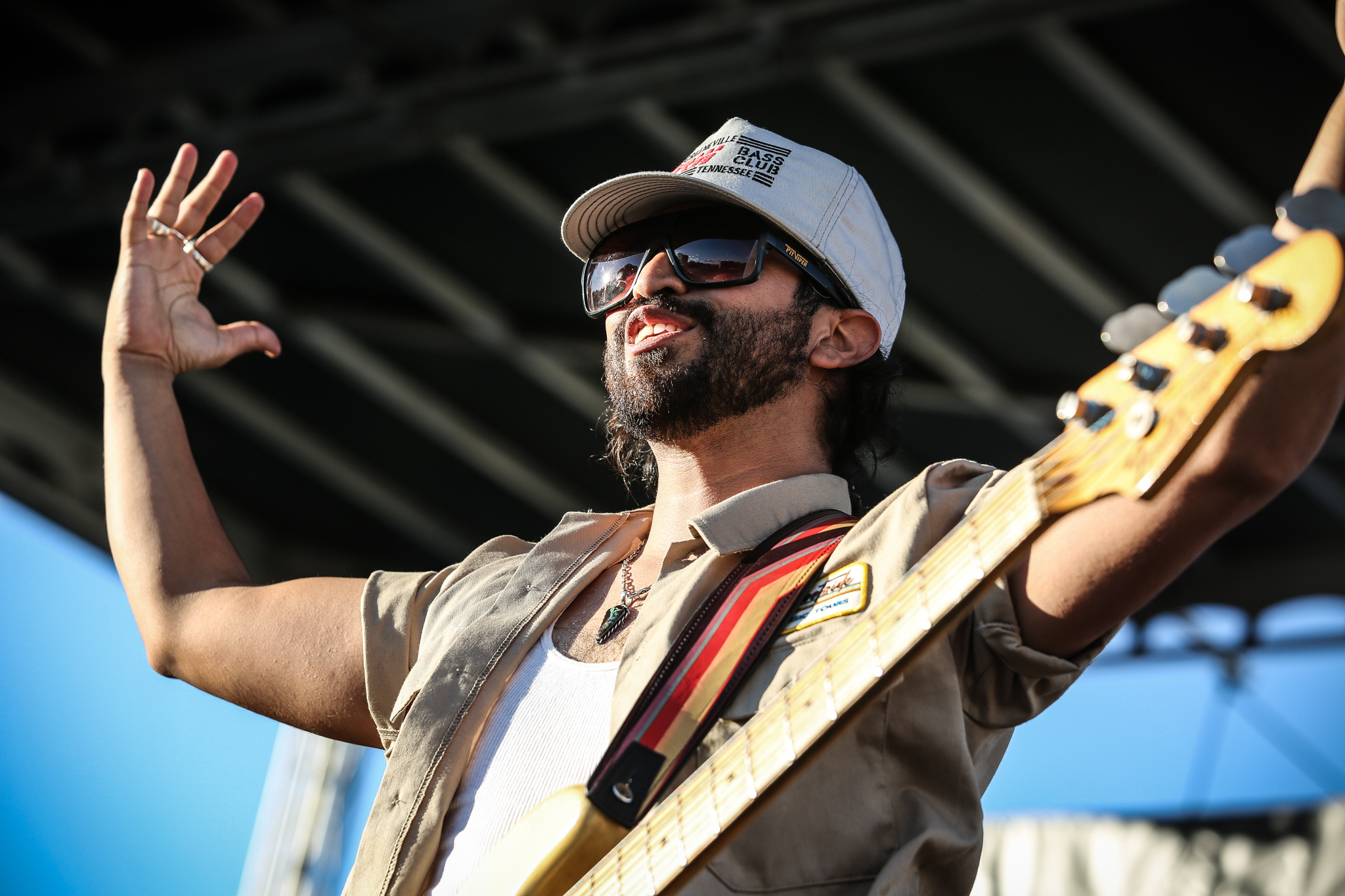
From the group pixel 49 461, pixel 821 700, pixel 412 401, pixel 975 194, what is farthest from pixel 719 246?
pixel 49 461

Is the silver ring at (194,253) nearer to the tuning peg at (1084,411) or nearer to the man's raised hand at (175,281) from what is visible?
the man's raised hand at (175,281)

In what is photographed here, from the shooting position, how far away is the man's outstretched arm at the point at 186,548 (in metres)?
2.29

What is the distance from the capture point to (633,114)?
16.3ft

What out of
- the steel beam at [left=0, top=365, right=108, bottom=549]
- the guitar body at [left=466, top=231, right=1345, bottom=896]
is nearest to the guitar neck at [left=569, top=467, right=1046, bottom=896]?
the guitar body at [left=466, top=231, right=1345, bottom=896]

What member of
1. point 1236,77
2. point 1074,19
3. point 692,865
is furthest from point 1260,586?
point 692,865

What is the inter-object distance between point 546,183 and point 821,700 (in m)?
4.30

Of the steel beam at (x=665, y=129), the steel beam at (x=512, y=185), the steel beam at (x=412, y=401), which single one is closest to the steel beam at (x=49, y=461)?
the steel beam at (x=412, y=401)

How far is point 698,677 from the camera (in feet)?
5.69

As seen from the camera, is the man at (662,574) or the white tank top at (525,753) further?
the white tank top at (525,753)

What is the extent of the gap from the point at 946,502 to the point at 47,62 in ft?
16.2

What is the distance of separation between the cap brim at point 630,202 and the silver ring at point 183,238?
690 mm

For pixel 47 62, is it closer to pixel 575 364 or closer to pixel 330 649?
pixel 575 364

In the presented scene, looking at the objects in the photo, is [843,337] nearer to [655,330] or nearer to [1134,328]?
[655,330]

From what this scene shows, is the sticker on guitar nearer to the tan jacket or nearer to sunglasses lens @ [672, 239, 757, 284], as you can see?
the tan jacket
